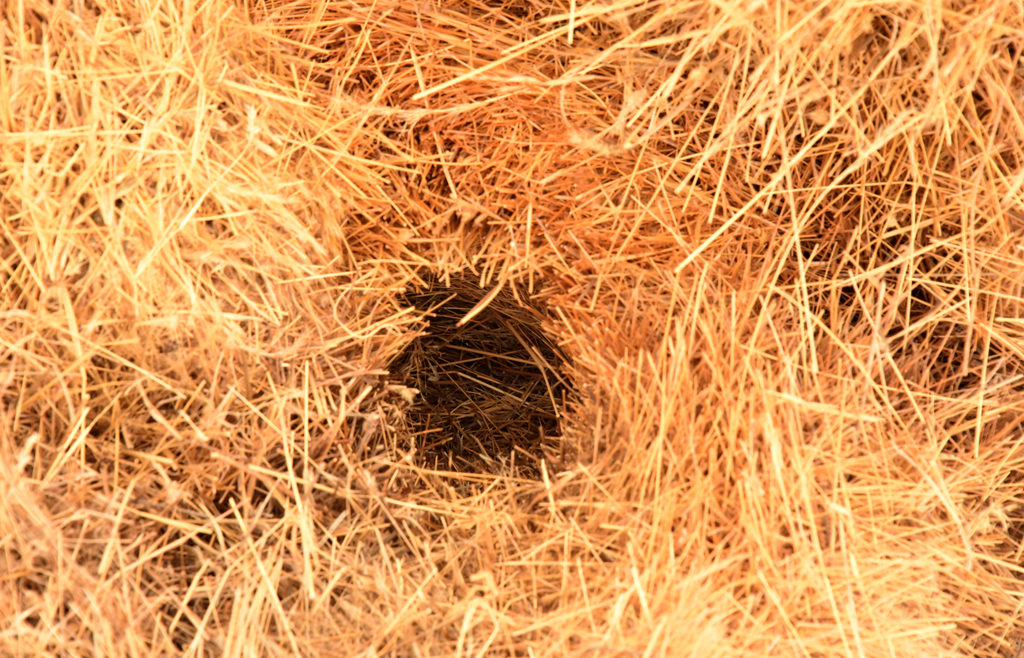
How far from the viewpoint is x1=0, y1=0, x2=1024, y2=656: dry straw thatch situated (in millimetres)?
1338

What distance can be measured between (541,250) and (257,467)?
57cm

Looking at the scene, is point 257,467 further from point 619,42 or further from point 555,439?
point 619,42

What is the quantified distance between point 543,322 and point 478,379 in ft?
1.29

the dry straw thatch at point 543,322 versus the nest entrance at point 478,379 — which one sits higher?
the dry straw thatch at point 543,322

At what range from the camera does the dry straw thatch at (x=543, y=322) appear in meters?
1.34

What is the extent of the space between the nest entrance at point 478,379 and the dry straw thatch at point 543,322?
0.25m

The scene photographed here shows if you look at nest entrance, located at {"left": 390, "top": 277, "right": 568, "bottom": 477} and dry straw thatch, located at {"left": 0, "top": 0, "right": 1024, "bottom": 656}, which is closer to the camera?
dry straw thatch, located at {"left": 0, "top": 0, "right": 1024, "bottom": 656}

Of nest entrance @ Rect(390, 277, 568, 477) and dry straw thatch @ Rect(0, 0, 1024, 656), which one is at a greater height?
dry straw thatch @ Rect(0, 0, 1024, 656)

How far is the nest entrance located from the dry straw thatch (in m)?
0.25

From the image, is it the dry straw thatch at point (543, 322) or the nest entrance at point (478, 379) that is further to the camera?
the nest entrance at point (478, 379)

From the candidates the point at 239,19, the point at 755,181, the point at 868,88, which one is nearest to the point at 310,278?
the point at 239,19

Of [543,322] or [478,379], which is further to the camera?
[478,379]

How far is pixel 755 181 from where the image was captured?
1.52m

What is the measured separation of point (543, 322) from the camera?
1.62 meters
